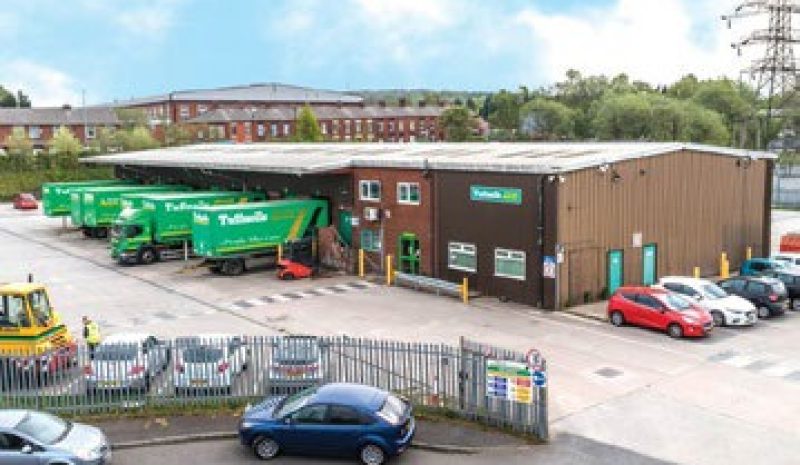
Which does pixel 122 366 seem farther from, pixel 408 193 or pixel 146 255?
pixel 146 255

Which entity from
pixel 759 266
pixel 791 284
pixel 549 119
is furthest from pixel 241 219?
pixel 549 119

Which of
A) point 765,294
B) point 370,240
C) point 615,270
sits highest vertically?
point 370,240

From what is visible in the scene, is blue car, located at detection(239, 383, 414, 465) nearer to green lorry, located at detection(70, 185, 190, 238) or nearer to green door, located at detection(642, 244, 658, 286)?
green door, located at detection(642, 244, 658, 286)

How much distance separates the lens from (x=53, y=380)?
1759cm

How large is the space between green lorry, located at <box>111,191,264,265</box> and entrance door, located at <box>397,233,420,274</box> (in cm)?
1071

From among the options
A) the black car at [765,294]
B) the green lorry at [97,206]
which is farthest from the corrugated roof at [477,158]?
the black car at [765,294]

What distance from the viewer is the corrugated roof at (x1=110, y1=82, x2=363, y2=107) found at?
11906cm

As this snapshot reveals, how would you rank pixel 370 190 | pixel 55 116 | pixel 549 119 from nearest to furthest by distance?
1. pixel 370 190
2. pixel 55 116
3. pixel 549 119

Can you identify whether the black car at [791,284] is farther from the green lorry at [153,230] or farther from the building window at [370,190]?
the green lorry at [153,230]

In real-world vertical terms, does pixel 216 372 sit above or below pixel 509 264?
below

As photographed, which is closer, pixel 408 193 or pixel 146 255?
pixel 408 193

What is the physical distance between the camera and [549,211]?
27.2 meters

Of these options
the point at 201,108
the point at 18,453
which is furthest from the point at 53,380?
the point at 201,108

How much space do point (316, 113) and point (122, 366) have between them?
101 metres
